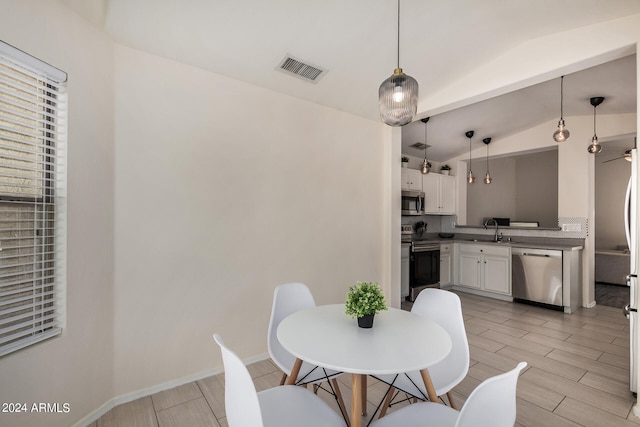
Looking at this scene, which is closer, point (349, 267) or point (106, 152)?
point (106, 152)

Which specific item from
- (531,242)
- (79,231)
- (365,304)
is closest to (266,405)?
(365,304)

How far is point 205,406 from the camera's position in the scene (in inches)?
81.2

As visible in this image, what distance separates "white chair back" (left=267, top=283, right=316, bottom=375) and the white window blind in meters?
1.22

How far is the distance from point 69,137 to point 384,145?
3020mm

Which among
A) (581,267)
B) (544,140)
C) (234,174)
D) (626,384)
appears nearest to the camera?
(626,384)

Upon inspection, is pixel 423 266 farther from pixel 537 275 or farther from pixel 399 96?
pixel 399 96

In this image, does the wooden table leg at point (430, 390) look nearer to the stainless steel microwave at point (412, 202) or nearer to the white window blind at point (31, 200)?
the white window blind at point (31, 200)

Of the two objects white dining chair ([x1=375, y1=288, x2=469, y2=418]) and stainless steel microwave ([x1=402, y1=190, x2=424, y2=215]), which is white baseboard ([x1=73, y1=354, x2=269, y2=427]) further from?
stainless steel microwave ([x1=402, y1=190, x2=424, y2=215])

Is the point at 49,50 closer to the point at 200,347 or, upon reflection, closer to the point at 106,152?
the point at 106,152

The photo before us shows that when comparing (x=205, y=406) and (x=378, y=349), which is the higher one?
(x=378, y=349)

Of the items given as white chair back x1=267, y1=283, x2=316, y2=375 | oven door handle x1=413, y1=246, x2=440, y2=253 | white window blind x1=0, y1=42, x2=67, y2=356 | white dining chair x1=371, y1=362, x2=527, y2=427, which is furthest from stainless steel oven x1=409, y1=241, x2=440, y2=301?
white window blind x1=0, y1=42, x2=67, y2=356

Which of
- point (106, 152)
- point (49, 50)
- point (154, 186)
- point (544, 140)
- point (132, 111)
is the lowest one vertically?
point (154, 186)

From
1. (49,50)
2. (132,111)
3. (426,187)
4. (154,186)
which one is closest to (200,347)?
(154,186)

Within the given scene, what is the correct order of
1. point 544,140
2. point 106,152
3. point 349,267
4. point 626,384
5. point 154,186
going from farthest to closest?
point 544,140 → point 349,267 → point 626,384 → point 154,186 → point 106,152
